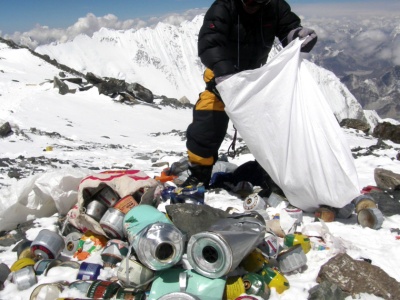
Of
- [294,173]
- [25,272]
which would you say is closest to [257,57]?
[294,173]

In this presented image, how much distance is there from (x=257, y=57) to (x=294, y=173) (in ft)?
4.73

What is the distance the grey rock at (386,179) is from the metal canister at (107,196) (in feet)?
10.1

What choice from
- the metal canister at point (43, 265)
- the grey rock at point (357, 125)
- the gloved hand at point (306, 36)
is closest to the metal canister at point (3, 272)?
the metal canister at point (43, 265)

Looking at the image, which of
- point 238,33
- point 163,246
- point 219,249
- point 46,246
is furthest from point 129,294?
point 238,33

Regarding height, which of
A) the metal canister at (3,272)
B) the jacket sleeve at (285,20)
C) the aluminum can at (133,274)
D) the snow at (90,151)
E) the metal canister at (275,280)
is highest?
the jacket sleeve at (285,20)

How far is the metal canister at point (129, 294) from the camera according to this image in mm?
2377

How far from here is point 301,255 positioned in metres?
2.71

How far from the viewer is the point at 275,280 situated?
2.54 m

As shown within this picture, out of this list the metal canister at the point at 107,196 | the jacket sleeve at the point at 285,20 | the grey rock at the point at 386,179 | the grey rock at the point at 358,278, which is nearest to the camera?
the grey rock at the point at 358,278

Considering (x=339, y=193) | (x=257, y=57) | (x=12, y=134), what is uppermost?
(x=257, y=57)

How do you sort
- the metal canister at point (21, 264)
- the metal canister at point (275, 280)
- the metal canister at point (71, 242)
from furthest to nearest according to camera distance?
1. the metal canister at point (71, 242)
2. the metal canister at point (21, 264)
3. the metal canister at point (275, 280)

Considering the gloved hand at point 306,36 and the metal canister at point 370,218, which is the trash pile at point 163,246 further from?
the gloved hand at point 306,36

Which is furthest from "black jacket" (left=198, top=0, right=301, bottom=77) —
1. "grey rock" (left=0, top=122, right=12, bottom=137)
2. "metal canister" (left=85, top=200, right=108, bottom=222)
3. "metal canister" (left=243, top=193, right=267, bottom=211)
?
"grey rock" (left=0, top=122, right=12, bottom=137)

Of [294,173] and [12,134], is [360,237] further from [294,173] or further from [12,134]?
[12,134]
